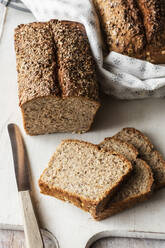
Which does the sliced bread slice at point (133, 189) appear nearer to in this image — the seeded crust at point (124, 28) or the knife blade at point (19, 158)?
the knife blade at point (19, 158)

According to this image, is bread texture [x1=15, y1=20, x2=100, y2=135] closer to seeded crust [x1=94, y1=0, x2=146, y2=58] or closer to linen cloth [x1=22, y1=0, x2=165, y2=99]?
linen cloth [x1=22, y1=0, x2=165, y2=99]

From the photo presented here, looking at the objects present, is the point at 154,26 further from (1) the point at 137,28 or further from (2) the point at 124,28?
(2) the point at 124,28

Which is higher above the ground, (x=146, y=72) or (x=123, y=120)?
(x=146, y=72)

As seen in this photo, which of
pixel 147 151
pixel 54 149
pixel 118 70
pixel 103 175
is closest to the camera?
pixel 103 175

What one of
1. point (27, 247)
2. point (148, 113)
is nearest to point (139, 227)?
point (27, 247)

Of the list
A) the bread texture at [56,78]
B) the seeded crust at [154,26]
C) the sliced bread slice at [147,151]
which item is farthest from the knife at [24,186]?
the seeded crust at [154,26]

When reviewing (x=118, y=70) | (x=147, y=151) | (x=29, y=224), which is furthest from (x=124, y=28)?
(x=29, y=224)

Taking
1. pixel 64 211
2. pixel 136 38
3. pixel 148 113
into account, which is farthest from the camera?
pixel 148 113

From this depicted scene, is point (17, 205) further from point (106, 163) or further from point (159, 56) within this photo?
point (159, 56)
